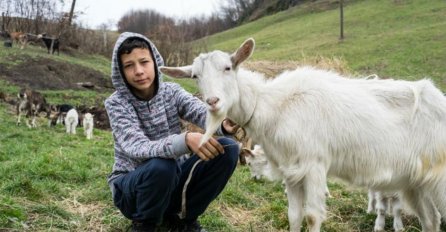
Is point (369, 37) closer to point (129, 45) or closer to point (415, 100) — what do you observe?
point (415, 100)

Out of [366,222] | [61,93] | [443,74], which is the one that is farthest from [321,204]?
[443,74]

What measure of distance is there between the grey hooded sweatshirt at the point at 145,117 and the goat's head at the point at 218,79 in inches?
10.5

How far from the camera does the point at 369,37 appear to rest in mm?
29078

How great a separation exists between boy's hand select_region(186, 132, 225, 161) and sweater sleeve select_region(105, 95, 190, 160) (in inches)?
1.5

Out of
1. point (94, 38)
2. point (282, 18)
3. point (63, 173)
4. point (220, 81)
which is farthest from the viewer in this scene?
point (282, 18)

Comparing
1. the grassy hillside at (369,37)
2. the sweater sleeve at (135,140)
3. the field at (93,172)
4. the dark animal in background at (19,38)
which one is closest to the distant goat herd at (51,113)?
the field at (93,172)

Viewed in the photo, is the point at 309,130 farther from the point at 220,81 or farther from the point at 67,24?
A: the point at 67,24

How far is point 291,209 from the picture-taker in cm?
351

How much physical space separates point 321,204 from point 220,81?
1.07 metres

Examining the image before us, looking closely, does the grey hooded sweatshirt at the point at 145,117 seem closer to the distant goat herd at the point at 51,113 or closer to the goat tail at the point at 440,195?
the goat tail at the point at 440,195

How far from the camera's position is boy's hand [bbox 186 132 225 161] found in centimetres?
295

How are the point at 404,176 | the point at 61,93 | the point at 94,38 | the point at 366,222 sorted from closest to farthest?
the point at 404,176 → the point at 366,222 → the point at 61,93 → the point at 94,38

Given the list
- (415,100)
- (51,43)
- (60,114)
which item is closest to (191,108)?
(415,100)

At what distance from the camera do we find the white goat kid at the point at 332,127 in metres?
3.28
